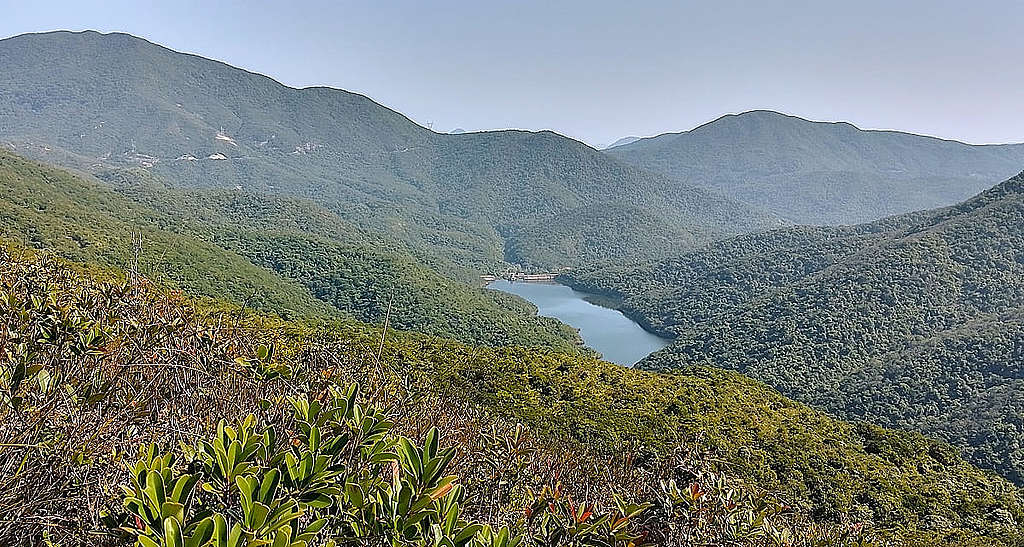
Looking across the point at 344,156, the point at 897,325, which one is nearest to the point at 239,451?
the point at 897,325

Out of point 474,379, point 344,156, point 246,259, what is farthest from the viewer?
point 344,156

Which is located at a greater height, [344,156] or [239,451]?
[344,156]

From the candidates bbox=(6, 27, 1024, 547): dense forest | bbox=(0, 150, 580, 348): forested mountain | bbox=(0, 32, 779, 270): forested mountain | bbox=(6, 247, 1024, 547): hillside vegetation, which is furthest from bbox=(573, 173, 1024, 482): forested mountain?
bbox=(0, 32, 779, 270): forested mountain

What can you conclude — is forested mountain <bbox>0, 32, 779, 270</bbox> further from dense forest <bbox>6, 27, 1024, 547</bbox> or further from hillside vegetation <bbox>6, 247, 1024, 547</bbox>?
hillside vegetation <bbox>6, 247, 1024, 547</bbox>

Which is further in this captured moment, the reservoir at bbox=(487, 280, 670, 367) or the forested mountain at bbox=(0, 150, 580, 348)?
the reservoir at bbox=(487, 280, 670, 367)

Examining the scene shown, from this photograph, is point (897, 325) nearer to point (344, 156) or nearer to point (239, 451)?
point (239, 451)

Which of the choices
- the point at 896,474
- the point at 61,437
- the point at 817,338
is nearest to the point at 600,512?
the point at 61,437
